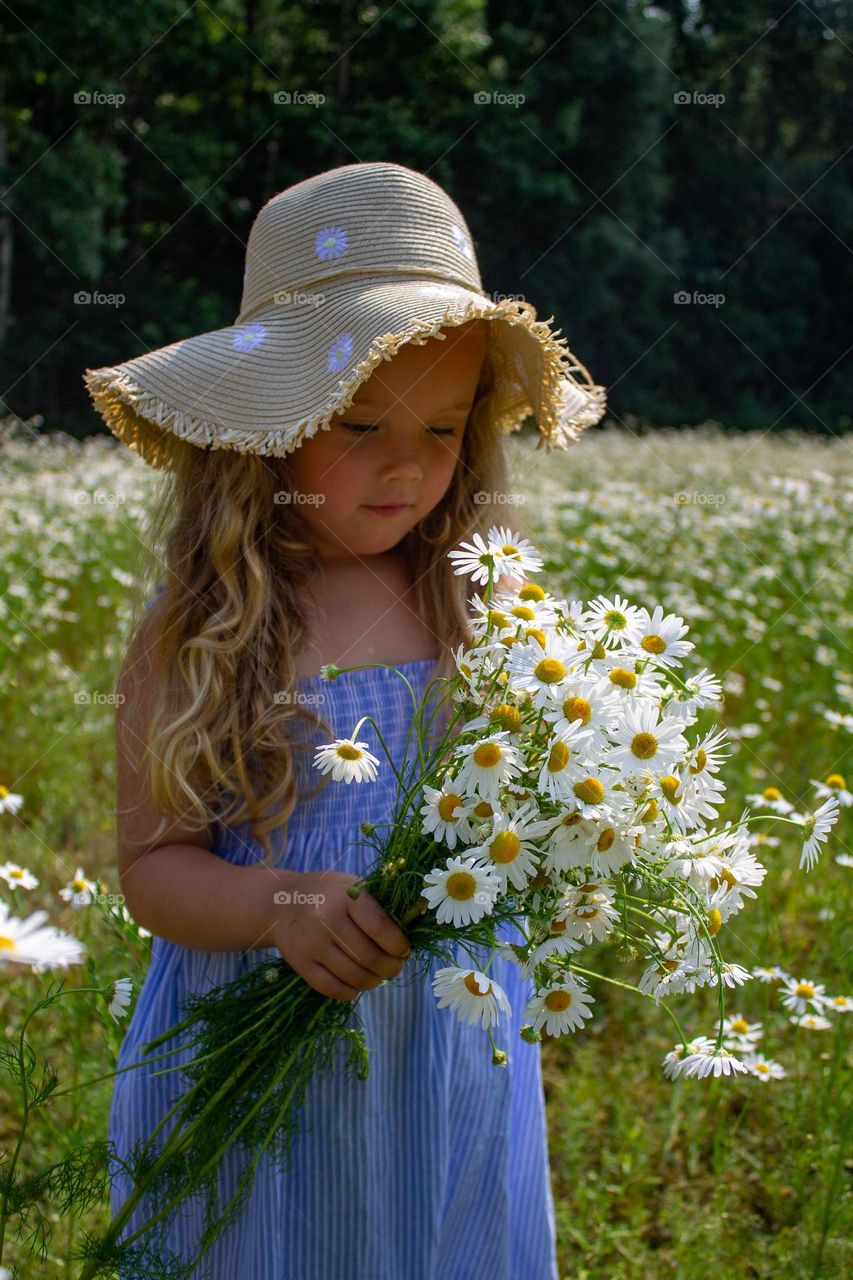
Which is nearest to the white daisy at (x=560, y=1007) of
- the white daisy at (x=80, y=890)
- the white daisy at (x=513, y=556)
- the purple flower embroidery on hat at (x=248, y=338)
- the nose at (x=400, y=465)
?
the white daisy at (x=513, y=556)

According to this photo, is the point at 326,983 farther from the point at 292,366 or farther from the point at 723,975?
the point at 292,366

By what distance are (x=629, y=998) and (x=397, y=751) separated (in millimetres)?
1008

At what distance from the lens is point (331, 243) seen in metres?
1.23

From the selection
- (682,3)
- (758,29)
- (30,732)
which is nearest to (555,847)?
(30,732)

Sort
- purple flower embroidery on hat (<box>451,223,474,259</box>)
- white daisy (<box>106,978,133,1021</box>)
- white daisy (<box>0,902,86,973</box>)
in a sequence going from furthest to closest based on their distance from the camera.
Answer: purple flower embroidery on hat (<box>451,223,474,259</box>) → white daisy (<box>106,978,133,1021</box>) → white daisy (<box>0,902,86,973</box>)

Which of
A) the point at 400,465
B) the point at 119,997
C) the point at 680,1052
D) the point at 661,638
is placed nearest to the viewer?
the point at 661,638

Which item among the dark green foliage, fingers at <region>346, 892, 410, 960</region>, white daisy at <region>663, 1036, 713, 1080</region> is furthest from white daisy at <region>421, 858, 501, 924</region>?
the dark green foliage

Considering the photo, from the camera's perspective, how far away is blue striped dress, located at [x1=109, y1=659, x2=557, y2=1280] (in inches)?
46.1

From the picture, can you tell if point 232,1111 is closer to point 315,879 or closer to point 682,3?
point 315,879

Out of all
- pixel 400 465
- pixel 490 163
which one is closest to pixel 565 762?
pixel 400 465

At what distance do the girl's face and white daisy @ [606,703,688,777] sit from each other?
1.66 feet

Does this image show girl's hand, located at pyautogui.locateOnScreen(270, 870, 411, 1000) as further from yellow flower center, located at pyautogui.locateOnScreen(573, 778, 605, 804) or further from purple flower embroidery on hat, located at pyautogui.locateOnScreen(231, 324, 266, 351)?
purple flower embroidery on hat, located at pyautogui.locateOnScreen(231, 324, 266, 351)

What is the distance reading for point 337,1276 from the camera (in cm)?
120

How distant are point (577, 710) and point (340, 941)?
0.30 meters
